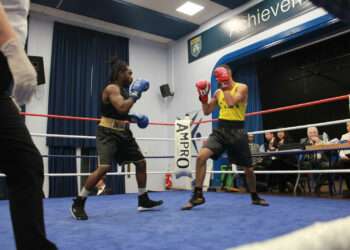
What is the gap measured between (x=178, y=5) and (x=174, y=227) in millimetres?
4445

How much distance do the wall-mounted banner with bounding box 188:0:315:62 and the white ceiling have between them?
219 millimetres

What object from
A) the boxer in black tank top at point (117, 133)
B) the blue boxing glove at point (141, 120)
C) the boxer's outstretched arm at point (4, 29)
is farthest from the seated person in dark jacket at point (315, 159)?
the boxer's outstretched arm at point (4, 29)

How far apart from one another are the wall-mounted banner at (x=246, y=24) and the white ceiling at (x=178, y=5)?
22cm

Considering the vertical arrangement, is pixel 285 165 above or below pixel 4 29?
below

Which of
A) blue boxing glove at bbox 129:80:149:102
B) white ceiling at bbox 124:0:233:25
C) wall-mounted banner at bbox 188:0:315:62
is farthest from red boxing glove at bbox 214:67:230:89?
white ceiling at bbox 124:0:233:25

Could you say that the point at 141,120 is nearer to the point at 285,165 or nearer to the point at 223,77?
the point at 223,77

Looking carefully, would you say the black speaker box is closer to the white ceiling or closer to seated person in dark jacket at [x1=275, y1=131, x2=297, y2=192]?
the white ceiling

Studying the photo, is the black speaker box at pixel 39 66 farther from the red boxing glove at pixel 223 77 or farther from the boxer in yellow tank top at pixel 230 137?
the red boxing glove at pixel 223 77

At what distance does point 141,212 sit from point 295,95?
4.28 metres

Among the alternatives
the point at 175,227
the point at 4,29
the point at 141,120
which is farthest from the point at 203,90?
the point at 4,29

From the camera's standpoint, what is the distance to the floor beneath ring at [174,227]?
4.19ft

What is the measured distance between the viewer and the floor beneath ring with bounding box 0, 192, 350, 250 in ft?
4.19

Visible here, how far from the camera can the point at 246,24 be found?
5.25 meters

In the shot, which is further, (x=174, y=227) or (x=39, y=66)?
(x=39, y=66)
